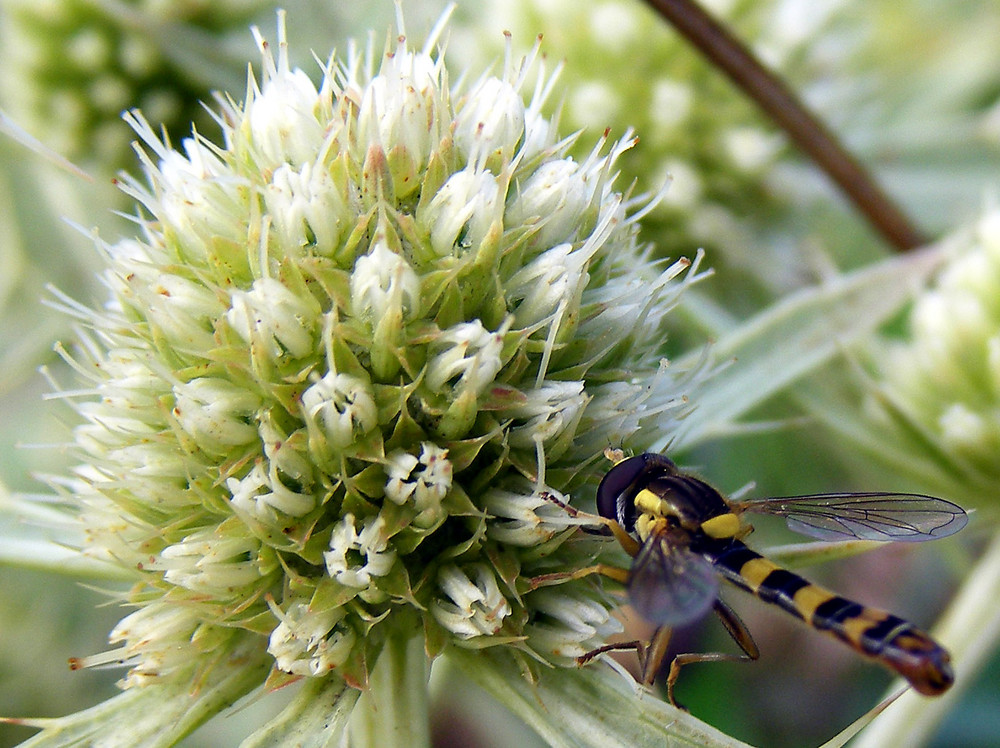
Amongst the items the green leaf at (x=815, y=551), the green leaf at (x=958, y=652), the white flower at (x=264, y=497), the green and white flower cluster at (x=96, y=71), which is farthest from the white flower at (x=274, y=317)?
the green and white flower cluster at (x=96, y=71)

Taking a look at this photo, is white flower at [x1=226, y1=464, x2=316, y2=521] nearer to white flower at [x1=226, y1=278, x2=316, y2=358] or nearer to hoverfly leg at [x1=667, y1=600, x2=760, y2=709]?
white flower at [x1=226, y1=278, x2=316, y2=358]

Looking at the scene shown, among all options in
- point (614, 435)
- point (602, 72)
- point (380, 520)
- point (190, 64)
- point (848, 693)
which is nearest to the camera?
point (380, 520)

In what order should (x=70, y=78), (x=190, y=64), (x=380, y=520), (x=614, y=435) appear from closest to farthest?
Result: (x=380, y=520), (x=614, y=435), (x=190, y=64), (x=70, y=78)

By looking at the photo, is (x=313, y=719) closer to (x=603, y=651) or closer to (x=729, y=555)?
(x=603, y=651)

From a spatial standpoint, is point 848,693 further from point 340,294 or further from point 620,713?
point 340,294

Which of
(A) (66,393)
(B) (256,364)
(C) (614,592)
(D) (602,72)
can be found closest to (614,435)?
(C) (614,592)

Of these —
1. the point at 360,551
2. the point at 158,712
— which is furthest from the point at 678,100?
the point at 158,712

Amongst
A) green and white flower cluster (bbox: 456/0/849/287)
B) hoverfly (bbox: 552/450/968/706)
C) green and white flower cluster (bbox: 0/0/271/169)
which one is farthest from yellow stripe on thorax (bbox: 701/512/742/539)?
green and white flower cluster (bbox: 0/0/271/169)

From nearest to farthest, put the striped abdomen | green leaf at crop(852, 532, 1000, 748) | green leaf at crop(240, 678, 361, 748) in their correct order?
the striped abdomen < green leaf at crop(240, 678, 361, 748) < green leaf at crop(852, 532, 1000, 748)
